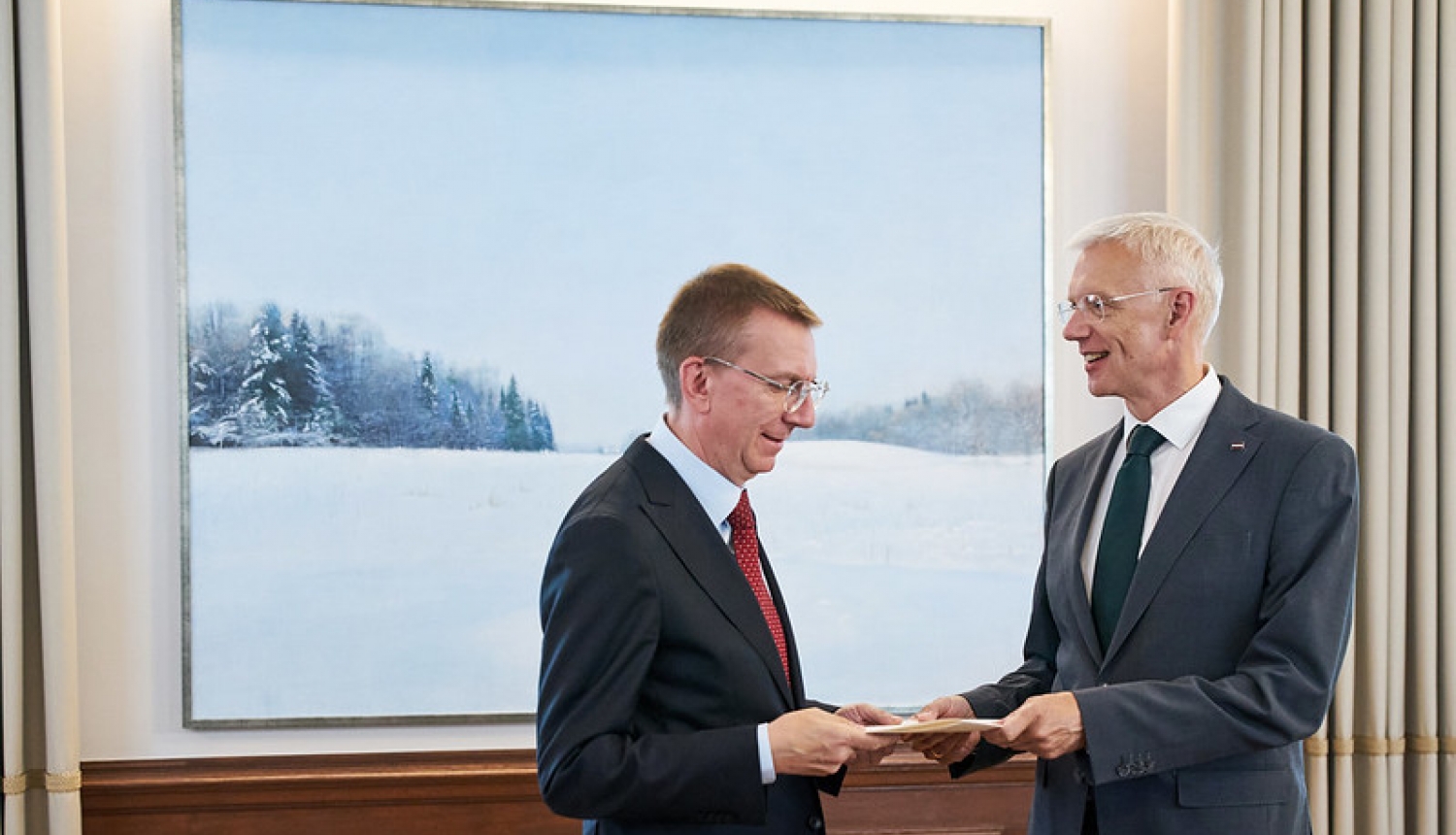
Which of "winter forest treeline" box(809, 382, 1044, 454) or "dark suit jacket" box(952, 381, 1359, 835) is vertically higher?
"winter forest treeline" box(809, 382, 1044, 454)

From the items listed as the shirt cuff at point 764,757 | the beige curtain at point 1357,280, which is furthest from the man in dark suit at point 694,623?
the beige curtain at point 1357,280

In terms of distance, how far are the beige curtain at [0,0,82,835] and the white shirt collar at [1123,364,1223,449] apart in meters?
2.57

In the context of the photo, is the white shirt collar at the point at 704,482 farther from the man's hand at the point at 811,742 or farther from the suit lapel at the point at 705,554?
the man's hand at the point at 811,742

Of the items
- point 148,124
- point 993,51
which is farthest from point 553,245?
point 993,51

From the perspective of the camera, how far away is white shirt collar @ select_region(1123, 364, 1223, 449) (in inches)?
99.2

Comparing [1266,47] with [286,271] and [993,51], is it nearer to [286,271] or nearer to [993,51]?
[993,51]

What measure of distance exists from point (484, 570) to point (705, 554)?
5.41 feet

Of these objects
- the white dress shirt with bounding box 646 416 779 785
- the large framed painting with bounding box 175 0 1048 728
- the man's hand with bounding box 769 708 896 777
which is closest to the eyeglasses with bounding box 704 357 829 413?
the white dress shirt with bounding box 646 416 779 785

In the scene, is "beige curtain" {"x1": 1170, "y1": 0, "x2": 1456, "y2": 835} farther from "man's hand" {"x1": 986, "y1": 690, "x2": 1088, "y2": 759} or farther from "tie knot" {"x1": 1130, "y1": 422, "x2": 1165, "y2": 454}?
"man's hand" {"x1": 986, "y1": 690, "x2": 1088, "y2": 759}

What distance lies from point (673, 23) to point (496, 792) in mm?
2101

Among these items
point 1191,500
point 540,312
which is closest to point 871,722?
point 1191,500

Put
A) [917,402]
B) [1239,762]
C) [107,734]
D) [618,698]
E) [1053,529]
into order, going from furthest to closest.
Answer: [917,402]
[107,734]
[1053,529]
[1239,762]
[618,698]

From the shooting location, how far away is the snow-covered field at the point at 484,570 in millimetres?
3605

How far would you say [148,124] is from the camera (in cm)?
358
